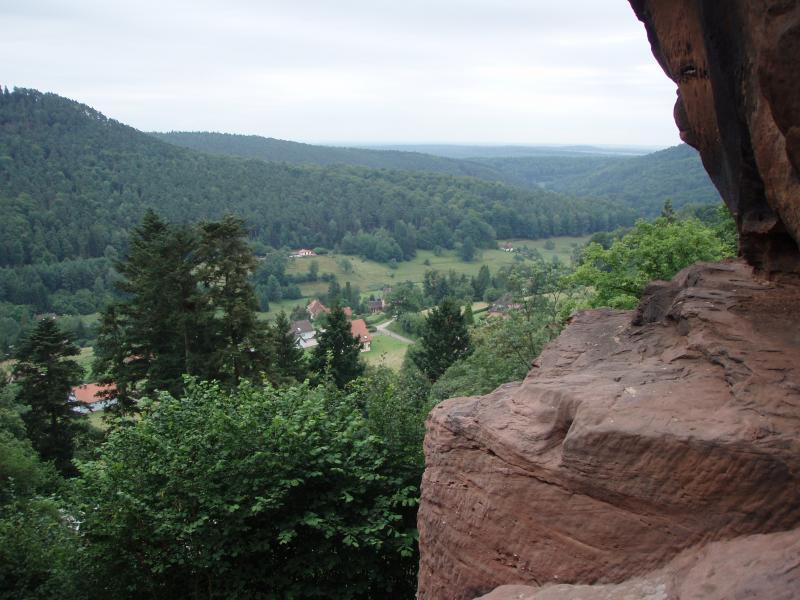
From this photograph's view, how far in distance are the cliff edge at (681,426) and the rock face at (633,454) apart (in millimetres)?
19

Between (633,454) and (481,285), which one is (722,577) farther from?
(481,285)

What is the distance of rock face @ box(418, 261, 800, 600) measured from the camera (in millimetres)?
6148

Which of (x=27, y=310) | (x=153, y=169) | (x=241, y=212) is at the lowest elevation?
(x=27, y=310)

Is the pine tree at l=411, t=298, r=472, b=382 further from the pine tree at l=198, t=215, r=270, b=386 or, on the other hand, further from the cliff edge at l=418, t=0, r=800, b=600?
the cliff edge at l=418, t=0, r=800, b=600

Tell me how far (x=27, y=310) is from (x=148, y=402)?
102747 mm

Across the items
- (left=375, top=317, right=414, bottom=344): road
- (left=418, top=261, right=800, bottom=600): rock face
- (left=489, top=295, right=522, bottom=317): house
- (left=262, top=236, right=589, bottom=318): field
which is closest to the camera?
(left=418, top=261, right=800, bottom=600): rock face

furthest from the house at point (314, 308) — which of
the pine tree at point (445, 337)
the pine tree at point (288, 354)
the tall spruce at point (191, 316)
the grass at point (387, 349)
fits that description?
the tall spruce at point (191, 316)

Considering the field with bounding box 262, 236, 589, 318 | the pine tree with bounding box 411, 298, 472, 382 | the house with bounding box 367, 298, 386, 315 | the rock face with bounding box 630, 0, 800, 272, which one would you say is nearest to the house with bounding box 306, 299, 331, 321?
the house with bounding box 367, 298, 386, 315

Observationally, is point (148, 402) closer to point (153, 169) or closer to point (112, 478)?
point (112, 478)

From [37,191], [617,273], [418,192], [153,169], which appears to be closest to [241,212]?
[153,169]

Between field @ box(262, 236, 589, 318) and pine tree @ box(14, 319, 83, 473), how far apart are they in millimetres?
88702

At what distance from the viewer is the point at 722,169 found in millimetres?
8875

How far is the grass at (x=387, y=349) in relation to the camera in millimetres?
68625

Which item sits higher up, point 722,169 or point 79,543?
point 722,169
